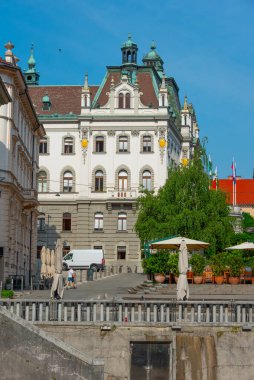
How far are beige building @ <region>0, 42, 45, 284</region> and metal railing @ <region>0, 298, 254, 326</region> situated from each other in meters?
30.1

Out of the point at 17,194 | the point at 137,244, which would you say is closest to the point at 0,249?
the point at 17,194

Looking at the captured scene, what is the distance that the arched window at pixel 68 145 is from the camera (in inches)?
3713

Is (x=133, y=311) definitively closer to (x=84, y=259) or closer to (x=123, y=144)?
(x=84, y=259)

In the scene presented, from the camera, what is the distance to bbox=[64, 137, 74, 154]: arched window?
94312 mm

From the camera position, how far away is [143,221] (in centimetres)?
7062

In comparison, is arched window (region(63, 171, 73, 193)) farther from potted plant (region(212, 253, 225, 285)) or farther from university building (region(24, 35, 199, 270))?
potted plant (region(212, 253, 225, 285))

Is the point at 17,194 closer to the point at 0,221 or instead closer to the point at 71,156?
the point at 0,221

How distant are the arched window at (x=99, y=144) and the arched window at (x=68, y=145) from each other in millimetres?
2814

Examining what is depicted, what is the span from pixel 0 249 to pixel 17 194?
5678mm

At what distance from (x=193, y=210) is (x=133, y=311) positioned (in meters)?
40.9

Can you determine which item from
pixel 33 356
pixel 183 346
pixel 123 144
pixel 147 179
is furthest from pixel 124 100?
pixel 33 356

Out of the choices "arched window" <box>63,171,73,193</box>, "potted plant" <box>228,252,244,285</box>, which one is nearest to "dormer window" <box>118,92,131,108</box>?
"arched window" <box>63,171,73,193</box>

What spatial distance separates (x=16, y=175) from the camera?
6053 cm

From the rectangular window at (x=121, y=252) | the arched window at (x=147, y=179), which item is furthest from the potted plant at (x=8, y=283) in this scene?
the arched window at (x=147, y=179)
